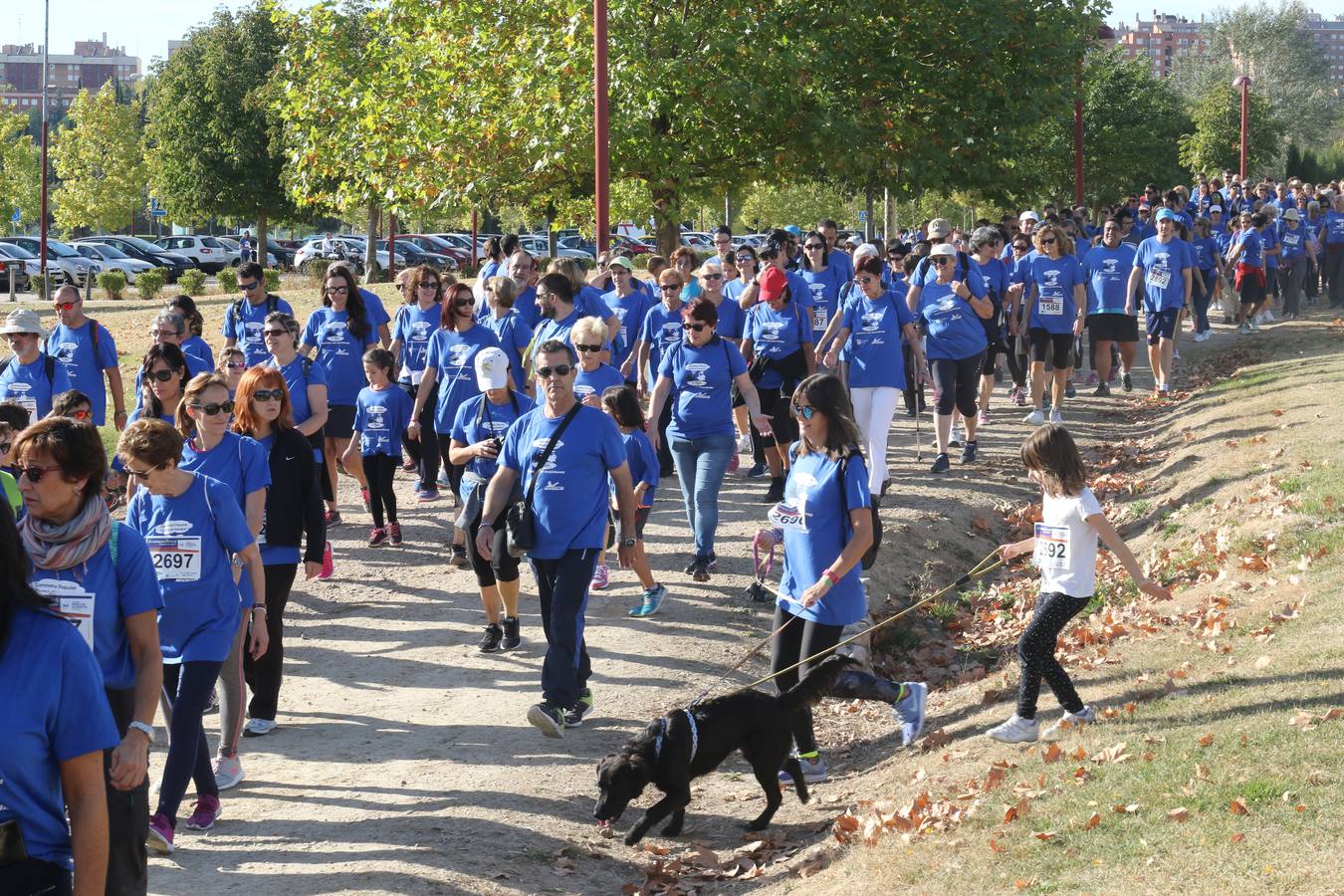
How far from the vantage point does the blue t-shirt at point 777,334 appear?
12672 millimetres

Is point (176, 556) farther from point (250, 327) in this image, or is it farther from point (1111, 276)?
point (1111, 276)

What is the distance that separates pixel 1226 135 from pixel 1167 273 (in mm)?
39223

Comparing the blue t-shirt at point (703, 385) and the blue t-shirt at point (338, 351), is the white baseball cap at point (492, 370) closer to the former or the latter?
the blue t-shirt at point (703, 385)

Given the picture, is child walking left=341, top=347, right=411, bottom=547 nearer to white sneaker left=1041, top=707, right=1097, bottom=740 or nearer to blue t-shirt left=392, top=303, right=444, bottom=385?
blue t-shirt left=392, top=303, right=444, bottom=385

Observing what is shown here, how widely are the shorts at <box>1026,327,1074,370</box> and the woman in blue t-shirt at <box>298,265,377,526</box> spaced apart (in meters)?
7.22

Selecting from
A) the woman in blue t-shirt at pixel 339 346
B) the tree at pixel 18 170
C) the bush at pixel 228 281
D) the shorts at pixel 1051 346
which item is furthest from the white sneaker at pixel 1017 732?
the tree at pixel 18 170

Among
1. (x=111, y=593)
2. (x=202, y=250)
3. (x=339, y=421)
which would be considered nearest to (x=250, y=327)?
(x=339, y=421)

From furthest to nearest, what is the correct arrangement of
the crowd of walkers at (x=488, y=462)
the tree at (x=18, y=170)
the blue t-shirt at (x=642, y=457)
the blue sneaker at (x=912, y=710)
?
the tree at (x=18, y=170) → the blue t-shirt at (x=642, y=457) → the blue sneaker at (x=912, y=710) → the crowd of walkers at (x=488, y=462)

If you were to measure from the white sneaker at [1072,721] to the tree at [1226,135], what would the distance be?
4909 centimetres

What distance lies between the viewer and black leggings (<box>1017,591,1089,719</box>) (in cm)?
697

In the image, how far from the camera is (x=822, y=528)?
24.0 feet

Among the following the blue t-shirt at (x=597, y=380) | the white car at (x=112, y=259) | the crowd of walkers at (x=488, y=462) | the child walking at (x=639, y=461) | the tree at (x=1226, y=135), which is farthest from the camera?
the tree at (x=1226, y=135)

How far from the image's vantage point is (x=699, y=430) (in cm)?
1064

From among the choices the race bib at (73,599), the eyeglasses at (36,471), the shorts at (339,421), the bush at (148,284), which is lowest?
the race bib at (73,599)
